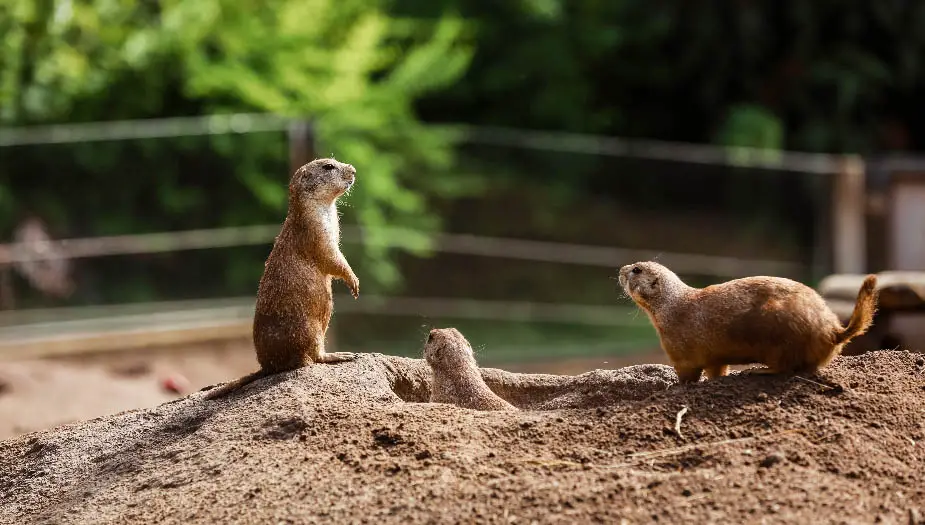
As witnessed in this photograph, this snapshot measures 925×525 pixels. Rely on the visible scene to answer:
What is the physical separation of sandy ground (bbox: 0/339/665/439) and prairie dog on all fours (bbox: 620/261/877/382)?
11.7 feet

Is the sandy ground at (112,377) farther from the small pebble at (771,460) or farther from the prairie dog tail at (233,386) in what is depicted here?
the small pebble at (771,460)

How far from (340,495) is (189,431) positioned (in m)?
1.09

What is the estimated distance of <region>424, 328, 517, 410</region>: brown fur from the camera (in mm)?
4543

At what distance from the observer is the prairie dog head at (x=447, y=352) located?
4707mm

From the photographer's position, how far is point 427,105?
15469 millimetres

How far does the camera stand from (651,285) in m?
4.09

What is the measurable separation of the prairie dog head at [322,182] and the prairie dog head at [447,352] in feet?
2.25

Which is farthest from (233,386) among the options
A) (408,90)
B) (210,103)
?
(408,90)

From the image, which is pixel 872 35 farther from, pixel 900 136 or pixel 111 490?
pixel 111 490

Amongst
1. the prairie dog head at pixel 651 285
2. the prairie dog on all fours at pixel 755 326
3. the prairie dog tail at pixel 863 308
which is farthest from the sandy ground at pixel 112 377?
the prairie dog tail at pixel 863 308

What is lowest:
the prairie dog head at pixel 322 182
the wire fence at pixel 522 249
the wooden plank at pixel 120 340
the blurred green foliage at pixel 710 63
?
the wooden plank at pixel 120 340

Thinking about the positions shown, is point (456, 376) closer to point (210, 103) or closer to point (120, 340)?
point (120, 340)

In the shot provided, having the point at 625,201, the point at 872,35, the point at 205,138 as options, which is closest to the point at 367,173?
the point at 205,138

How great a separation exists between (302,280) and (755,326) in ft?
5.86
